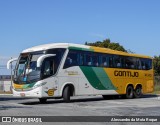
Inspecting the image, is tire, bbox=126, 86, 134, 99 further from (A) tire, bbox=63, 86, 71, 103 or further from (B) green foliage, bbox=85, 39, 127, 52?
(B) green foliage, bbox=85, 39, 127, 52

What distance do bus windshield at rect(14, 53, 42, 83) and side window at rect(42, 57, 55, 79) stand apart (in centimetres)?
36

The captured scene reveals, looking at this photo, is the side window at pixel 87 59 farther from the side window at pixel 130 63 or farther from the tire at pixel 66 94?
the side window at pixel 130 63

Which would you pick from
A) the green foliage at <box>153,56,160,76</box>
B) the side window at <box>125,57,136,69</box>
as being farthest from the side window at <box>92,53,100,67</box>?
the green foliage at <box>153,56,160,76</box>

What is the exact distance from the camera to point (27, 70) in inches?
867

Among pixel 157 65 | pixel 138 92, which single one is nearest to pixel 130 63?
pixel 138 92

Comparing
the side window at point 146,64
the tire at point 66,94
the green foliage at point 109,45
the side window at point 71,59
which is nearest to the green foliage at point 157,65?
the green foliage at point 109,45

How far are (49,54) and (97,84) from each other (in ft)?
16.4

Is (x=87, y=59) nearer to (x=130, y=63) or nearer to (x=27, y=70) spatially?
(x=27, y=70)

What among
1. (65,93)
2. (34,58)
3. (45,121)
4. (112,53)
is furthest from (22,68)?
(45,121)

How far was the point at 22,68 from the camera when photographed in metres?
22.4

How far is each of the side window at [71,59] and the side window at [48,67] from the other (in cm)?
106

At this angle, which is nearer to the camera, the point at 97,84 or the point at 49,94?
the point at 49,94

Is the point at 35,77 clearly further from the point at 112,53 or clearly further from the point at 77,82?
the point at 112,53

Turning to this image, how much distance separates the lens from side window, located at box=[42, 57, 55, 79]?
21672 mm
